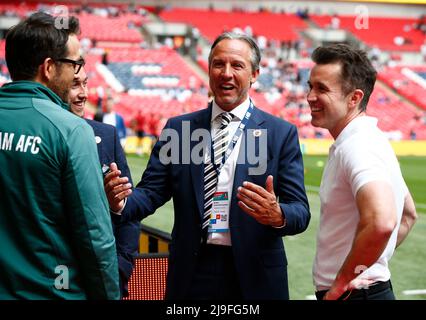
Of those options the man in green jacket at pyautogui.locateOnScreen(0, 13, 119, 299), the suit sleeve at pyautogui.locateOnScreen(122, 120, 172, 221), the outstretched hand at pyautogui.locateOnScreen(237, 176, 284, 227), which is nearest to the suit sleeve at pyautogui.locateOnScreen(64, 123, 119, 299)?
the man in green jacket at pyautogui.locateOnScreen(0, 13, 119, 299)

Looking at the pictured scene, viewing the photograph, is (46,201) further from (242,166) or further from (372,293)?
(372,293)

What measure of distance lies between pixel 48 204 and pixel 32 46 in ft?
1.93

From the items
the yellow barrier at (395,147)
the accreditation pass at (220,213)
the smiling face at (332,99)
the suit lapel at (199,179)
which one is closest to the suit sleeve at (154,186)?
the suit lapel at (199,179)

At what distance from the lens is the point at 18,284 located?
2.24 meters

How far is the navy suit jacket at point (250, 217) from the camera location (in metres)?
2.84

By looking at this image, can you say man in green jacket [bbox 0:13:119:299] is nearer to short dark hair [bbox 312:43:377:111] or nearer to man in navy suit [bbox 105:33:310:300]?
man in navy suit [bbox 105:33:310:300]

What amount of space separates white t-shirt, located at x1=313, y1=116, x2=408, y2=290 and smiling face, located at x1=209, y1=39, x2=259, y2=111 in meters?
0.60

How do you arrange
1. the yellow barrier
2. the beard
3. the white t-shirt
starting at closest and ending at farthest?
the white t-shirt < the beard < the yellow barrier

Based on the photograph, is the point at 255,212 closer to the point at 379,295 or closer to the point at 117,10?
the point at 379,295

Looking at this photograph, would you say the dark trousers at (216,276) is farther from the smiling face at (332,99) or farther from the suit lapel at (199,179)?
the smiling face at (332,99)

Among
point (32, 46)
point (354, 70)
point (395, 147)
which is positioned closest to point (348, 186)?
point (354, 70)

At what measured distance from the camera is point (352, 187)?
2.30 m

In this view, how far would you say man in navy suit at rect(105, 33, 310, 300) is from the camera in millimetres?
2846
